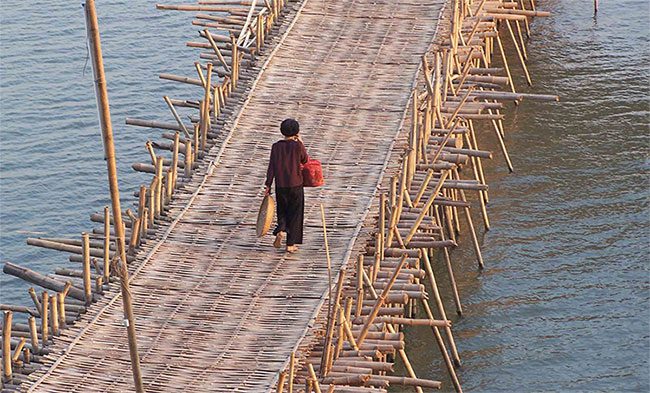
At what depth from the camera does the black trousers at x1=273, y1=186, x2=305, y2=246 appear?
14.0 m

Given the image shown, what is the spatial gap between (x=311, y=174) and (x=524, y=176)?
22.7 feet

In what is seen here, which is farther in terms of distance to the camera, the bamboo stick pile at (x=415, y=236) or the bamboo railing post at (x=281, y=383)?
the bamboo stick pile at (x=415, y=236)

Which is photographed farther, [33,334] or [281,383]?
[33,334]

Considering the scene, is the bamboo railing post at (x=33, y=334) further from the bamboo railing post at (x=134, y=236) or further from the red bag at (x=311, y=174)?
the red bag at (x=311, y=174)

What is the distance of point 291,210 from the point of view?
13984mm

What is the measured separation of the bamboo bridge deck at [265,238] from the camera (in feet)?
40.6

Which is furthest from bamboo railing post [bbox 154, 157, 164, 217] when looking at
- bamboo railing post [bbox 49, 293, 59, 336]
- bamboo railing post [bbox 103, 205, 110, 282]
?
bamboo railing post [bbox 49, 293, 59, 336]

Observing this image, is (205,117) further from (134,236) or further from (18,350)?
(18,350)

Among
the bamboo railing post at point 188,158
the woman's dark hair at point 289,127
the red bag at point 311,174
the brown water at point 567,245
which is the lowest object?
the brown water at point 567,245

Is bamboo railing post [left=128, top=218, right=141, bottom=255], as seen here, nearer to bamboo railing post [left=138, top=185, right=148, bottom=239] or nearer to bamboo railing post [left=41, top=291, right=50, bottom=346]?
bamboo railing post [left=138, top=185, right=148, bottom=239]

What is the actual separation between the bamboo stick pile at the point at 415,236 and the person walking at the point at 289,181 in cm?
69

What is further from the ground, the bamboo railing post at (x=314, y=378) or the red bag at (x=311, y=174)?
the red bag at (x=311, y=174)

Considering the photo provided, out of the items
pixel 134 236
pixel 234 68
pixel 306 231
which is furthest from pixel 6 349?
pixel 234 68

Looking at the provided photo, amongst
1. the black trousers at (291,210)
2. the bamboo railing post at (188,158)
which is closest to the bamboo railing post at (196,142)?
the bamboo railing post at (188,158)
